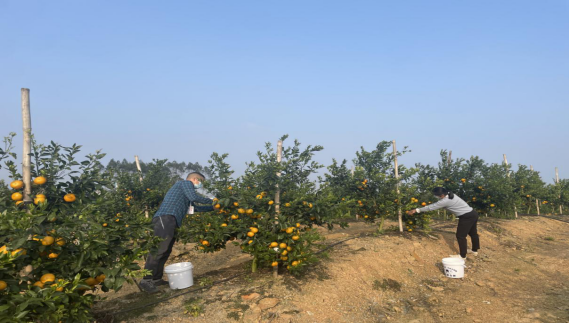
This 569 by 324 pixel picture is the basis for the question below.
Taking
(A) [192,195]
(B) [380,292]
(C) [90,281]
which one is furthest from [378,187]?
(C) [90,281]

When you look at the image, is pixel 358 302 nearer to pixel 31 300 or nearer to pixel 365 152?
pixel 31 300

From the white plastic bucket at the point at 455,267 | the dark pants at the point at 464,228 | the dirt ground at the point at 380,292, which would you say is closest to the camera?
the dirt ground at the point at 380,292

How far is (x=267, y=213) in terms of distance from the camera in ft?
16.2

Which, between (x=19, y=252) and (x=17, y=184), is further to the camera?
(x=17, y=184)

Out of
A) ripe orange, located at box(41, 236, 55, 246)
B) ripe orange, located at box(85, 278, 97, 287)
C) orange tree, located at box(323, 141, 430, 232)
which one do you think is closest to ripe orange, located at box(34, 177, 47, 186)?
ripe orange, located at box(41, 236, 55, 246)

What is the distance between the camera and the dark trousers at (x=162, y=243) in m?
4.91

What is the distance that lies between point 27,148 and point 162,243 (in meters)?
2.24

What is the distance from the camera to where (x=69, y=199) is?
3727mm

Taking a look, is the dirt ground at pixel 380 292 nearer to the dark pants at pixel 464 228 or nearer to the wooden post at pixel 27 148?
the dark pants at pixel 464 228

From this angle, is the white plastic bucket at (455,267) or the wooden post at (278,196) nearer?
the wooden post at (278,196)

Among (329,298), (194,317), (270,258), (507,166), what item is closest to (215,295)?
(194,317)

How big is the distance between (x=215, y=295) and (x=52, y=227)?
2.16m

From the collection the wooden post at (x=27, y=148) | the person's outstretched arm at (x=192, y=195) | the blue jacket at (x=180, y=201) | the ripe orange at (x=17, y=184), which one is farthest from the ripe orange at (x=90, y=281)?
the person's outstretched arm at (x=192, y=195)

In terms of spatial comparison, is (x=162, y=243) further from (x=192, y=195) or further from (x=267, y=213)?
(x=267, y=213)
